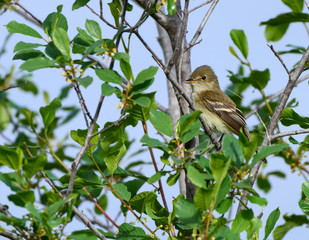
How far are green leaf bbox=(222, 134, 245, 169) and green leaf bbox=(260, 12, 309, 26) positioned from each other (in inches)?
96.3

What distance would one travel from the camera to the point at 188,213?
8.82ft

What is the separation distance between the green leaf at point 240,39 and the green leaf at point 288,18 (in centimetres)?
A: 60

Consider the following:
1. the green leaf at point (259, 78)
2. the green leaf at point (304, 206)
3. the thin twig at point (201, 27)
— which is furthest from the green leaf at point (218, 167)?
the green leaf at point (259, 78)

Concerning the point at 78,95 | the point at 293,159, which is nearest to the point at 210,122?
the point at 293,159

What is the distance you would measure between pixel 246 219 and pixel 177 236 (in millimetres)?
664

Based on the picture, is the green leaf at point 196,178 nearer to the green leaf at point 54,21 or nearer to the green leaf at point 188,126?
the green leaf at point 188,126

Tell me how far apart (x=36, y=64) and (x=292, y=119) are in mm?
2462

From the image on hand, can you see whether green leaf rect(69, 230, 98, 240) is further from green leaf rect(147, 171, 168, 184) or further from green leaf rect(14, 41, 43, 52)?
green leaf rect(14, 41, 43, 52)

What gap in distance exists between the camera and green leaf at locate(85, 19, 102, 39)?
3.37 metres

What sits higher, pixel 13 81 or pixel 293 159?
pixel 13 81

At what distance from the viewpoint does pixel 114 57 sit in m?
3.21

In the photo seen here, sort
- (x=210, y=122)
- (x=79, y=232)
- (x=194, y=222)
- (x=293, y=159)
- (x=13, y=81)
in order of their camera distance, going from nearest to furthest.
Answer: (x=194, y=222)
(x=79, y=232)
(x=293, y=159)
(x=13, y=81)
(x=210, y=122)

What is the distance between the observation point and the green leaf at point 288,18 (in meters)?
4.89

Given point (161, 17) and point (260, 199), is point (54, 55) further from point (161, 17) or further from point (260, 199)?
point (161, 17)
